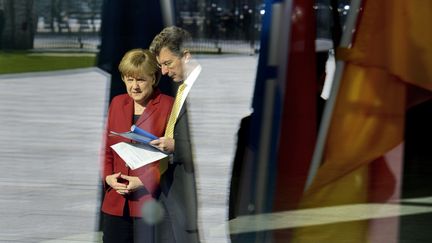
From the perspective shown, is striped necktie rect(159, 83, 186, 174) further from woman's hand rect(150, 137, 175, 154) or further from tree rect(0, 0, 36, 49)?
tree rect(0, 0, 36, 49)

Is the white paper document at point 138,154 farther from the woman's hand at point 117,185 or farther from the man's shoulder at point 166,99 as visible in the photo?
the man's shoulder at point 166,99

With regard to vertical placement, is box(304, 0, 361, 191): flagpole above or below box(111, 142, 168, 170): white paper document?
above

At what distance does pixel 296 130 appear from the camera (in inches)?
159

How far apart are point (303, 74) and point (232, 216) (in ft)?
2.19

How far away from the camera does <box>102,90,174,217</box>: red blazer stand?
4.11m

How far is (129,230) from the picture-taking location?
4.23 metres

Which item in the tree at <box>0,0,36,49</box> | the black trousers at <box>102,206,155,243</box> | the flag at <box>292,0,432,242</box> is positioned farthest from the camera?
the tree at <box>0,0,36,49</box>

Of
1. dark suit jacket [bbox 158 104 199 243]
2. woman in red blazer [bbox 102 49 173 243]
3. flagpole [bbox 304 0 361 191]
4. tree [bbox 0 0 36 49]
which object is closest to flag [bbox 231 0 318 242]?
flagpole [bbox 304 0 361 191]

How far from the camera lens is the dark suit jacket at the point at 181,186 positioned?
4148mm

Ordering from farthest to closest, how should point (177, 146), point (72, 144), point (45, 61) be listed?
point (72, 144) < point (45, 61) < point (177, 146)

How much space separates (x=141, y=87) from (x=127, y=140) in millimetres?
207

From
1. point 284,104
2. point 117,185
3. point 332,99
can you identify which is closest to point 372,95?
point 332,99

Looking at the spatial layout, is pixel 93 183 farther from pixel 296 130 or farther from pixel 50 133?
pixel 296 130

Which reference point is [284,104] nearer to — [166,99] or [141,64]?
Result: [166,99]
